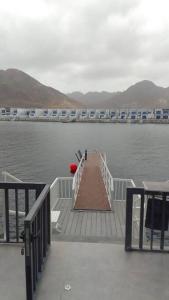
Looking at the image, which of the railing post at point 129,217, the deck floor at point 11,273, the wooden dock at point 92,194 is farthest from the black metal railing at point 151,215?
the wooden dock at point 92,194

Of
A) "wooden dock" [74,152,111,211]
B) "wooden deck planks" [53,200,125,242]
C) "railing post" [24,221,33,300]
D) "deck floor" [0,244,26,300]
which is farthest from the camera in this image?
"wooden dock" [74,152,111,211]

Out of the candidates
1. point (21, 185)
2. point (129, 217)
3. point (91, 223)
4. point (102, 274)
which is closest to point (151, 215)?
point (129, 217)

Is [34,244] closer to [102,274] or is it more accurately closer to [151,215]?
[102,274]

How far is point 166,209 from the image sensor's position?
366 cm

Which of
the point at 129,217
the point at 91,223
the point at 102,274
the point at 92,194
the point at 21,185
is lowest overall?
the point at 91,223

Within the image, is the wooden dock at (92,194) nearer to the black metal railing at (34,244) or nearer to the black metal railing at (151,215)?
the black metal railing at (151,215)

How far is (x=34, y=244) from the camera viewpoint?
2686 millimetres

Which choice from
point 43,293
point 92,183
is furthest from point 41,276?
point 92,183

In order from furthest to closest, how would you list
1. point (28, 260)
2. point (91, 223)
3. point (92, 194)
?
point (92, 194) < point (91, 223) < point (28, 260)

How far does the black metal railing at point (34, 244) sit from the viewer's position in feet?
7.83

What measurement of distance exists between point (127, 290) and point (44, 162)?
2815 centimetres

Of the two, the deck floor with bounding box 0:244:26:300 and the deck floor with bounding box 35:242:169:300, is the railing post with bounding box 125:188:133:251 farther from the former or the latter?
the deck floor with bounding box 0:244:26:300

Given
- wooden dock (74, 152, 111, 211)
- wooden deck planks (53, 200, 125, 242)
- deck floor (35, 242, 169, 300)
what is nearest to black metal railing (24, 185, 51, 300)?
deck floor (35, 242, 169, 300)

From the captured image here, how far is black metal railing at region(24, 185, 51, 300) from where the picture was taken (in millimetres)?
2387
